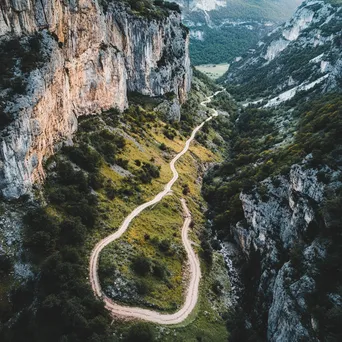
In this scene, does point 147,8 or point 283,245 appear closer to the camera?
point 283,245

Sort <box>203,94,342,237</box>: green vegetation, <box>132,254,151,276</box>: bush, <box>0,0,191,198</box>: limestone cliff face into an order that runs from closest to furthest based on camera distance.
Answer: <box>0,0,191,198</box>: limestone cliff face, <box>132,254,151,276</box>: bush, <box>203,94,342,237</box>: green vegetation

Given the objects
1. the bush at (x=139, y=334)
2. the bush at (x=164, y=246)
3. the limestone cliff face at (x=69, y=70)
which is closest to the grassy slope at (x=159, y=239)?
the bush at (x=164, y=246)

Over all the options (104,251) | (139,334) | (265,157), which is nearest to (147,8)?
(265,157)

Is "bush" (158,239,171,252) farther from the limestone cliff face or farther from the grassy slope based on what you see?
the limestone cliff face

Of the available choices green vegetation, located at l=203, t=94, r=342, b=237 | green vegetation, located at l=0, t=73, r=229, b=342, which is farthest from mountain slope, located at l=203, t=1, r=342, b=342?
green vegetation, located at l=0, t=73, r=229, b=342

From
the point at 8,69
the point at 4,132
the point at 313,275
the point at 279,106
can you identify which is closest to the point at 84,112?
the point at 8,69

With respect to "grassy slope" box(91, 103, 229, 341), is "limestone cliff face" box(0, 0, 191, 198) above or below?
above

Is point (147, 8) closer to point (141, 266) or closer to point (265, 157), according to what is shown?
point (265, 157)
